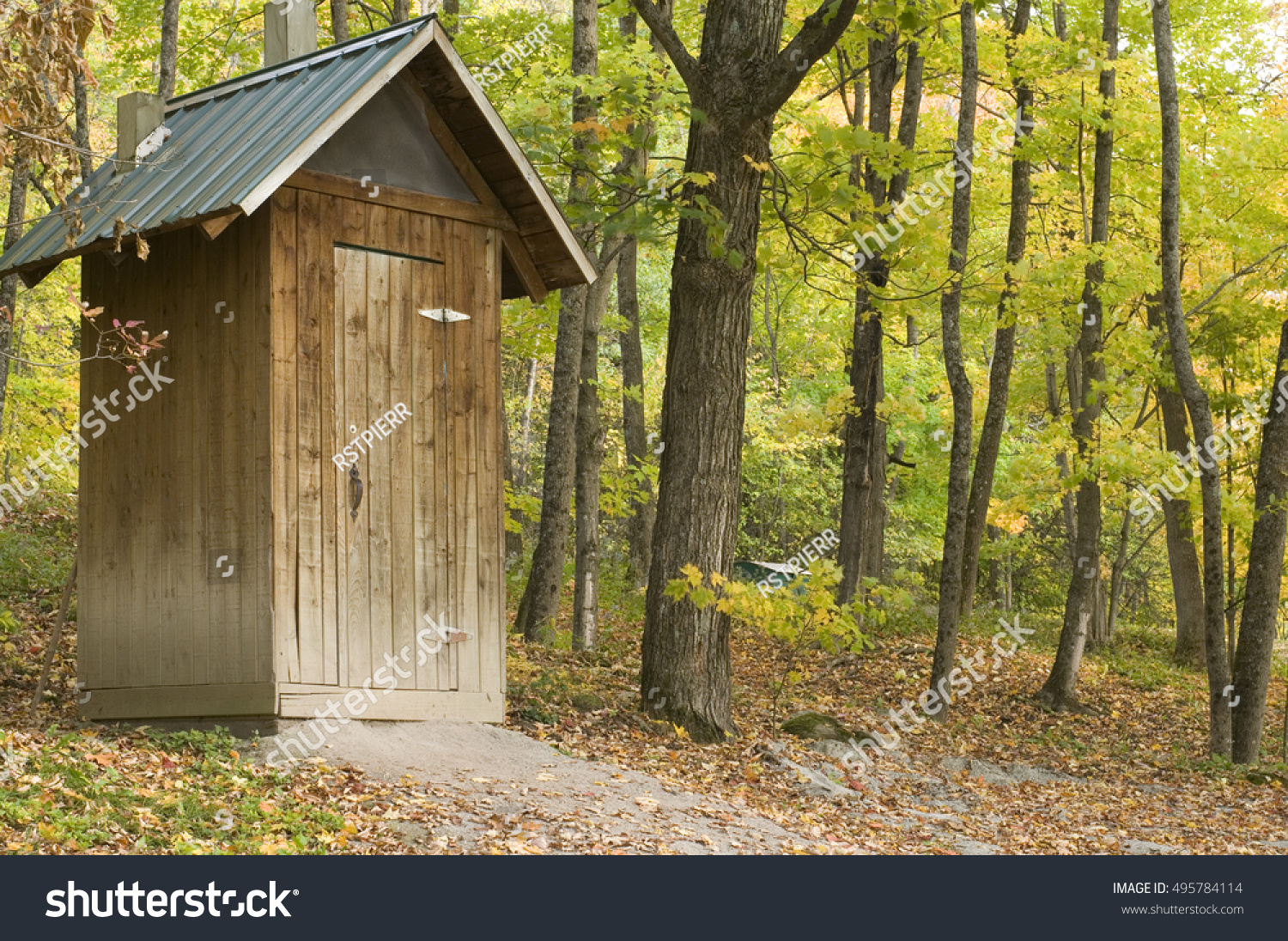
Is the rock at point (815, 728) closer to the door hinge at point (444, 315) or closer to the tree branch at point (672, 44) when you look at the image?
the door hinge at point (444, 315)

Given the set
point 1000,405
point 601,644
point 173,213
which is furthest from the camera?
point 1000,405

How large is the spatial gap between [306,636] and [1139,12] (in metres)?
16.5

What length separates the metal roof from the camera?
750 centimetres

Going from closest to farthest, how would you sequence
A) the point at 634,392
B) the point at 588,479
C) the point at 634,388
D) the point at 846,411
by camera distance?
the point at 588,479
the point at 846,411
the point at 634,392
the point at 634,388

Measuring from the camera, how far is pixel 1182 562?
2067cm

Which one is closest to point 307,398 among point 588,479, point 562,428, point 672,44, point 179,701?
point 179,701

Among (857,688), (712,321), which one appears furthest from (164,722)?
(857,688)

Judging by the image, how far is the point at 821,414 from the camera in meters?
18.4

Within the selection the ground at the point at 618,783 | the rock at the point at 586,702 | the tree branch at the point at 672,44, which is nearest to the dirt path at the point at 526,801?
the ground at the point at 618,783

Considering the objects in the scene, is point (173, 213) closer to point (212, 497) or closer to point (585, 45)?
point (212, 497)

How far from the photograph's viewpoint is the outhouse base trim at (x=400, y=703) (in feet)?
25.5

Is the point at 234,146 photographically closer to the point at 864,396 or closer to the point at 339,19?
the point at 339,19

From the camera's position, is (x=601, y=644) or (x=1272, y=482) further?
(x=601, y=644)

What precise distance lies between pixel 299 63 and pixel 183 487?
3310 millimetres
